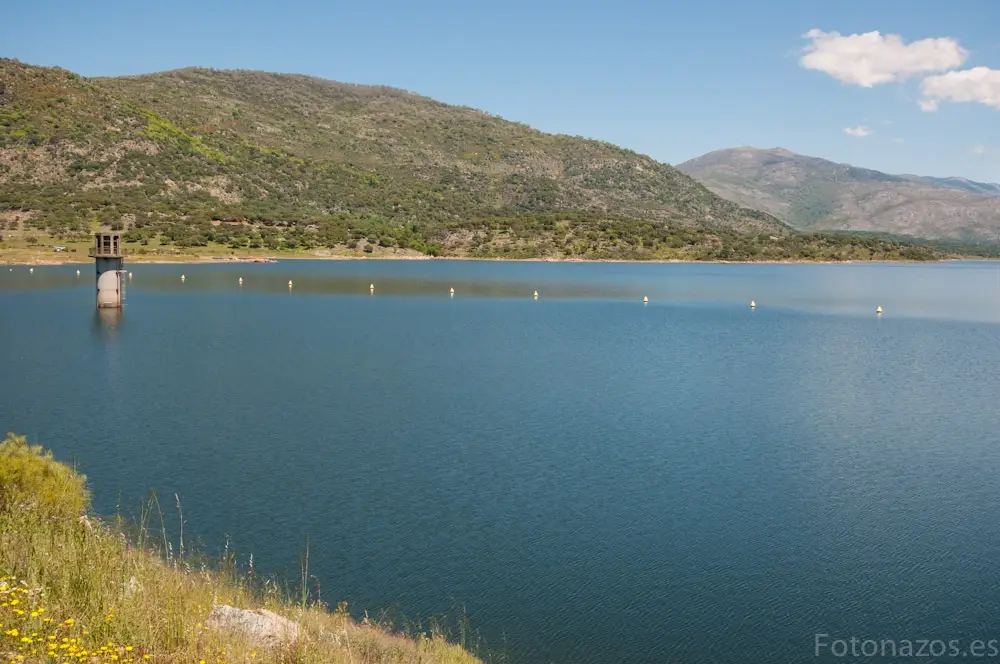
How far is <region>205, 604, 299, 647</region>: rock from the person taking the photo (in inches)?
520

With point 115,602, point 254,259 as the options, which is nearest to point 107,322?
point 115,602

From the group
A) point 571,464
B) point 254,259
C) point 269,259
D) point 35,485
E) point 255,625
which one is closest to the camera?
point 255,625

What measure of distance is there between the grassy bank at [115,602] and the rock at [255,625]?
13 centimetres

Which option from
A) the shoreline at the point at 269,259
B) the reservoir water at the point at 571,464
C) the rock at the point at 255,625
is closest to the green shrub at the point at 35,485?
the reservoir water at the point at 571,464

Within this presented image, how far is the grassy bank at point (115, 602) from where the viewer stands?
37.7ft

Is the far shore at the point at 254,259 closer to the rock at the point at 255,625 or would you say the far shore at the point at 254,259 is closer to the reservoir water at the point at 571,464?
the reservoir water at the point at 571,464

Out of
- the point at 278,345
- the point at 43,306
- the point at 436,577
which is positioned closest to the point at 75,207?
the point at 43,306

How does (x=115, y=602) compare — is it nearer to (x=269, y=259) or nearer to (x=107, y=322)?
(x=107, y=322)

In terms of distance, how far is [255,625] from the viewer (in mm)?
13695

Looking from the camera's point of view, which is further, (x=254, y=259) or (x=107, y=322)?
(x=254, y=259)

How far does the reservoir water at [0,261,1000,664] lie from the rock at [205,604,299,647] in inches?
152

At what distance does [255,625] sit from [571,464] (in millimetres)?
16921

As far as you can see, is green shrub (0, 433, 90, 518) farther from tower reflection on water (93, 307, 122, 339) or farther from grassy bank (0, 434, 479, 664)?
tower reflection on water (93, 307, 122, 339)

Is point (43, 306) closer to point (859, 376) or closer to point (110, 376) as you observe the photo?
point (110, 376)
